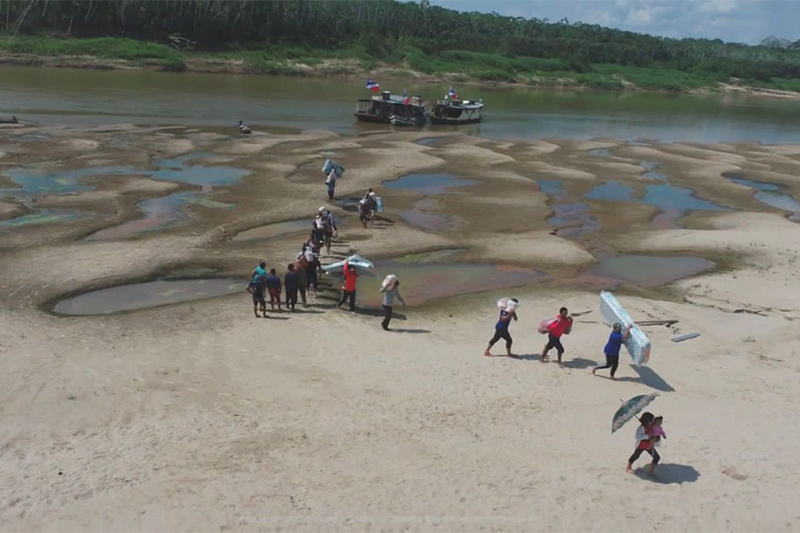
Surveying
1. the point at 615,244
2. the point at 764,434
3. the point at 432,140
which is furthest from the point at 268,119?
the point at 764,434

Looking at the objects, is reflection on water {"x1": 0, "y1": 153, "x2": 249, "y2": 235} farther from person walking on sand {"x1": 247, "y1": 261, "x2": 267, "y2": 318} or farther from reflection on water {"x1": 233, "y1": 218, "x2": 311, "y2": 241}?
person walking on sand {"x1": 247, "y1": 261, "x2": 267, "y2": 318}

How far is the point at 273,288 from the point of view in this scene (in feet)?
55.9

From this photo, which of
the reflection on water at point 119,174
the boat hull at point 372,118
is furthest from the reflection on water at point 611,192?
the boat hull at point 372,118

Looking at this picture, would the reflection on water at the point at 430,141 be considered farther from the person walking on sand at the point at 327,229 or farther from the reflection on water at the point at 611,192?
the person walking on sand at the point at 327,229

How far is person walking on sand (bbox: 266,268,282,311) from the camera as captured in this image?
→ 16.9 metres

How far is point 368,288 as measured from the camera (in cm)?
1969

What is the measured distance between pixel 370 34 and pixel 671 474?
10899 centimetres

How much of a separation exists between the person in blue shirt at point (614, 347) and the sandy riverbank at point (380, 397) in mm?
371

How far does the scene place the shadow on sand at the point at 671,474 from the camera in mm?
10922

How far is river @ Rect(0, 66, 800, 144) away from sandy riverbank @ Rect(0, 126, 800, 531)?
1148 inches

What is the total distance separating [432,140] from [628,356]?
36985mm

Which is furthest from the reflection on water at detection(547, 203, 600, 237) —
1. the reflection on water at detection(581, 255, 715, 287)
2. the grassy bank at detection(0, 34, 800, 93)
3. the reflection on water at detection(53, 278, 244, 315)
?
the grassy bank at detection(0, 34, 800, 93)

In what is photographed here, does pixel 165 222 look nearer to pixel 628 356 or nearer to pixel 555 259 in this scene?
Result: pixel 555 259

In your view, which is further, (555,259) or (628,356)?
(555,259)
